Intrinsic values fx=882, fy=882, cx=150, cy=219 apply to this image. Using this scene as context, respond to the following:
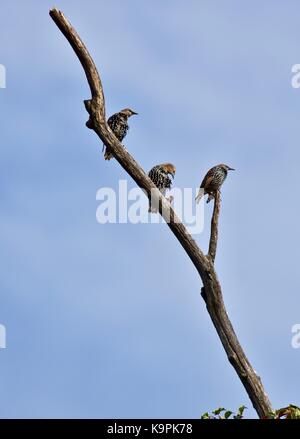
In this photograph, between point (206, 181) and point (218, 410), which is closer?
point (218, 410)

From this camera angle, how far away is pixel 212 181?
1481cm

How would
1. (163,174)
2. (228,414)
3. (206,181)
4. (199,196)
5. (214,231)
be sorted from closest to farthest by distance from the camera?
1. (228,414)
2. (214,231)
3. (206,181)
4. (199,196)
5. (163,174)

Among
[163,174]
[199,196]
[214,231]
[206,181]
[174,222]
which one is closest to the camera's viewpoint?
[174,222]

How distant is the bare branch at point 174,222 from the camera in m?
11.2

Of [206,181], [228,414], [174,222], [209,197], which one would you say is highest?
[206,181]

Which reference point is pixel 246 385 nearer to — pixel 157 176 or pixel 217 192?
pixel 217 192

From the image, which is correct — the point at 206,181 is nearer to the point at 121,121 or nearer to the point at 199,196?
the point at 199,196

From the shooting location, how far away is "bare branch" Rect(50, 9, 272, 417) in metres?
11.2

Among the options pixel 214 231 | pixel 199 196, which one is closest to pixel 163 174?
pixel 199 196

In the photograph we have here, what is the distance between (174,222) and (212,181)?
3107mm

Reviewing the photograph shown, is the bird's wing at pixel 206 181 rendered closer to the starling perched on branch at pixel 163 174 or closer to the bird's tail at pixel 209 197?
the bird's tail at pixel 209 197
